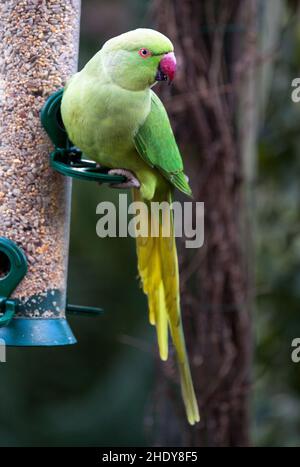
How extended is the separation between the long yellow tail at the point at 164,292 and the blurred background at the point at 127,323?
1308 mm

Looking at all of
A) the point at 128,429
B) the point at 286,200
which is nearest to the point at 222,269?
the point at 286,200

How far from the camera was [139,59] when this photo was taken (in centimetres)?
360

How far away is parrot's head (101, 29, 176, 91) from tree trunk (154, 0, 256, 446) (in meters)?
1.02

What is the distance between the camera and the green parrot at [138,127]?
142 inches

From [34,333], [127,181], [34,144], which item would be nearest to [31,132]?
[34,144]

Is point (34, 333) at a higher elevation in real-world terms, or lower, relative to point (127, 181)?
lower

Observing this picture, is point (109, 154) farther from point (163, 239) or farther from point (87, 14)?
point (87, 14)

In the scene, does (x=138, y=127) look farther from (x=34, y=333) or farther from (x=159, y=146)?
(x=34, y=333)

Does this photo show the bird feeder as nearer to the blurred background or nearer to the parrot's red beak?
the parrot's red beak

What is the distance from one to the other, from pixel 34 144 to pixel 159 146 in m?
0.54

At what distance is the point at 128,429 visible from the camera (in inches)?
284

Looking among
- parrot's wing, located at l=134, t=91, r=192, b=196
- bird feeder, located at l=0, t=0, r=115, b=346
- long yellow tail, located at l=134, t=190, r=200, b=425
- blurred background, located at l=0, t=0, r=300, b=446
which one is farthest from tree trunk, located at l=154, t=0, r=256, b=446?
bird feeder, located at l=0, t=0, r=115, b=346

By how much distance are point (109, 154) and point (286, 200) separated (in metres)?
2.08

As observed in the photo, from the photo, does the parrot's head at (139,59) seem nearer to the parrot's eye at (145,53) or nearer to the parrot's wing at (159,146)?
the parrot's eye at (145,53)
